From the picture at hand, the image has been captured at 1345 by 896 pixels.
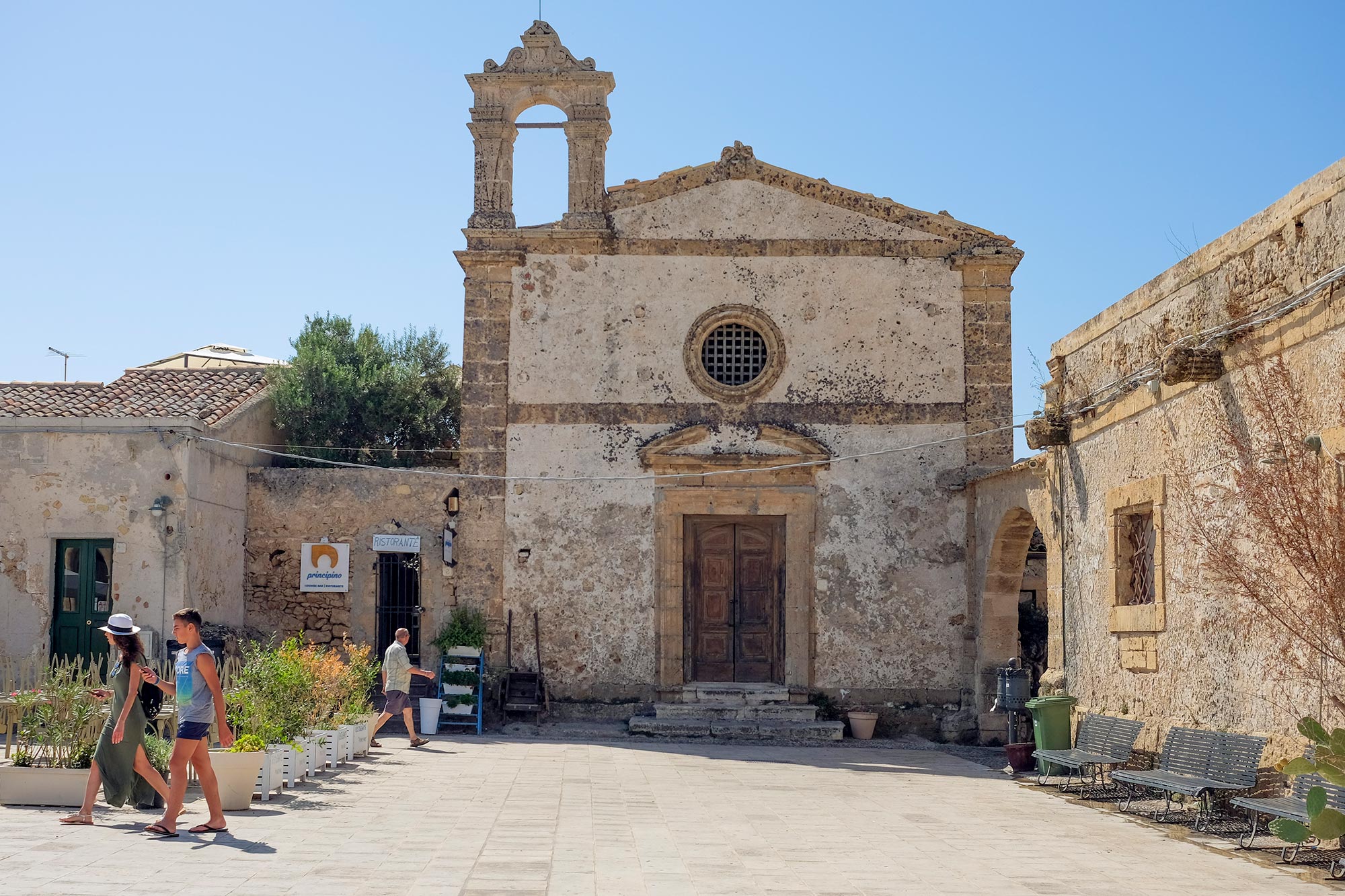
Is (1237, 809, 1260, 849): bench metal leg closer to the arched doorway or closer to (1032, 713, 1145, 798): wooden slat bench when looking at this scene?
(1032, 713, 1145, 798): wooden slat bench

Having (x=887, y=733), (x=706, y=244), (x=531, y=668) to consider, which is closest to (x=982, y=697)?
(x=887, y=733)

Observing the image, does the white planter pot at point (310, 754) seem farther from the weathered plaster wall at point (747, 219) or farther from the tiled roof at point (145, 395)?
the weathered plaster wall at point (747, 219)

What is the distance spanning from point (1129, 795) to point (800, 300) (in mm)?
8424

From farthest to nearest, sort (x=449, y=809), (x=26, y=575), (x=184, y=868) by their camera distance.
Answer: (x=26, y=575) → (x=449, y=809) → (x=184, y=868)

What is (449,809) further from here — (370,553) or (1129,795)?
(370,553)

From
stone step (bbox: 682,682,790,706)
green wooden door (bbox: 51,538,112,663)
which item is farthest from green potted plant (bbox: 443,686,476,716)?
green wooden door (bbox: 51,538,112,663)

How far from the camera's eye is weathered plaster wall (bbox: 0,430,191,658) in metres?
15.3

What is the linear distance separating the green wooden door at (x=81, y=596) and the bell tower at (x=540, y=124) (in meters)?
6.11

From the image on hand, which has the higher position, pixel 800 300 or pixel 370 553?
pixel 800 300

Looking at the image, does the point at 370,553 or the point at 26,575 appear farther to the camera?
the point at 370,553

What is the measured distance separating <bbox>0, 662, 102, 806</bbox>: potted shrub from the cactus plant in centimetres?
725

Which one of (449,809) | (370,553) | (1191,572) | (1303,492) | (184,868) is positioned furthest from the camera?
(370,553)

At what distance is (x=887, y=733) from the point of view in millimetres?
16125

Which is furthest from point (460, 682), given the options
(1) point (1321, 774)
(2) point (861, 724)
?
(1) point (1321, 774)
